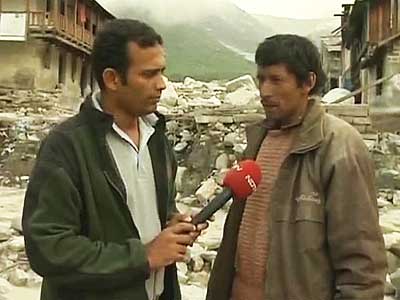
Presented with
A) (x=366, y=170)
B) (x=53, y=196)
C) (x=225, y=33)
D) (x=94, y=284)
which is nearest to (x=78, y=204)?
(x=53, y=196)

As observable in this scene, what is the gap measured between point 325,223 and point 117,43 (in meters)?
0.89

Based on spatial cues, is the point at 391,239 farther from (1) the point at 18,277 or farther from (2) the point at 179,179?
(2) the point at 179,179

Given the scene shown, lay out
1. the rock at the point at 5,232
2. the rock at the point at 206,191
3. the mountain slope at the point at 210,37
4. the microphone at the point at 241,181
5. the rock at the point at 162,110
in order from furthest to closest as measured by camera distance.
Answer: the mountain slope at the point at 210,37
the rock at the point at 206,191
the rock at the point at 5,232
the rock at the point at 162,110
the microphone at the point at 241,181

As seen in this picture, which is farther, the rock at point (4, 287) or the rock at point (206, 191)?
the rock at point (206, 191)

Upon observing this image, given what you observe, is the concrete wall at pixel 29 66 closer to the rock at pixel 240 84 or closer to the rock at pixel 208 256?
the rock at pixel 240 84

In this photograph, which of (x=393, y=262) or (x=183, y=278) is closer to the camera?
(x=393, y=262)

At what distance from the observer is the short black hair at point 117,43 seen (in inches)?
87.5

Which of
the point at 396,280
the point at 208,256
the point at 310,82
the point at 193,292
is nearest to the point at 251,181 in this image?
the point at 310,82

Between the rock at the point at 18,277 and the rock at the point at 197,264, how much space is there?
172cm

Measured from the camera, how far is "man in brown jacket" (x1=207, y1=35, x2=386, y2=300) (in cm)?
238

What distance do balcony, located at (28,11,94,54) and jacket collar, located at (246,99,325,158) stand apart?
27.9 metres

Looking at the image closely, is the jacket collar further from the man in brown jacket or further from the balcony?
the balcony

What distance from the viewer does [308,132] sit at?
250 cm

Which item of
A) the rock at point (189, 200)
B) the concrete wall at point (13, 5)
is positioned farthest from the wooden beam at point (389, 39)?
the concrete wall at point (13, 5)
